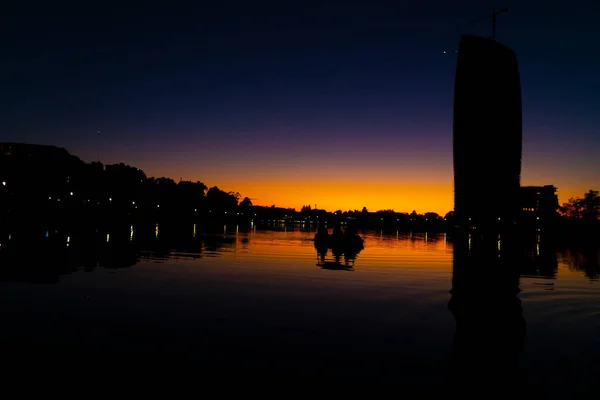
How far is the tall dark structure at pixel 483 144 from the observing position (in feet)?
44.9

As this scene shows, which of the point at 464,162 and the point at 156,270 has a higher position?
the point at 464,162

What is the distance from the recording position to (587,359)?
12.1 meters

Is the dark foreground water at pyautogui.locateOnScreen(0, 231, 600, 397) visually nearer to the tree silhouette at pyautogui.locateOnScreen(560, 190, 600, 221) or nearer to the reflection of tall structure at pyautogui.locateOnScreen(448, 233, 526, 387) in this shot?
the reflection of tall structure at pyautogui.locateOnScreen(448, 233, 526, 387)

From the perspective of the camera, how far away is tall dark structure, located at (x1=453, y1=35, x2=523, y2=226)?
1370 cm

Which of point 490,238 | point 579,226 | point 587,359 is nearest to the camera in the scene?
point 587,359

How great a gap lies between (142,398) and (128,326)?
5953mm

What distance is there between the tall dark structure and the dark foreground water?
4247mm

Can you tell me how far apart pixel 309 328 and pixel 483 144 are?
8799 millimetres

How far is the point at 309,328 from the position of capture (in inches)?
581

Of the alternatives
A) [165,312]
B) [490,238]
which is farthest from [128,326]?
[490,238]

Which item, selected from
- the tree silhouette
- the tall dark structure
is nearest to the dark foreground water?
the tall dark structure

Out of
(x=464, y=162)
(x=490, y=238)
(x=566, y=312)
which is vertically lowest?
(x=566, y=312)

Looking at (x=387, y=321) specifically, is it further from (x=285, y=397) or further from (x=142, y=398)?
(x=142, y=398)

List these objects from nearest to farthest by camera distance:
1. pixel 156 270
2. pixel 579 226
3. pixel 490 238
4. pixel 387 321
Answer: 1. pixel 387 321
2. pixel 490 238
3. pixel 156 270
4. pixel 579 226
